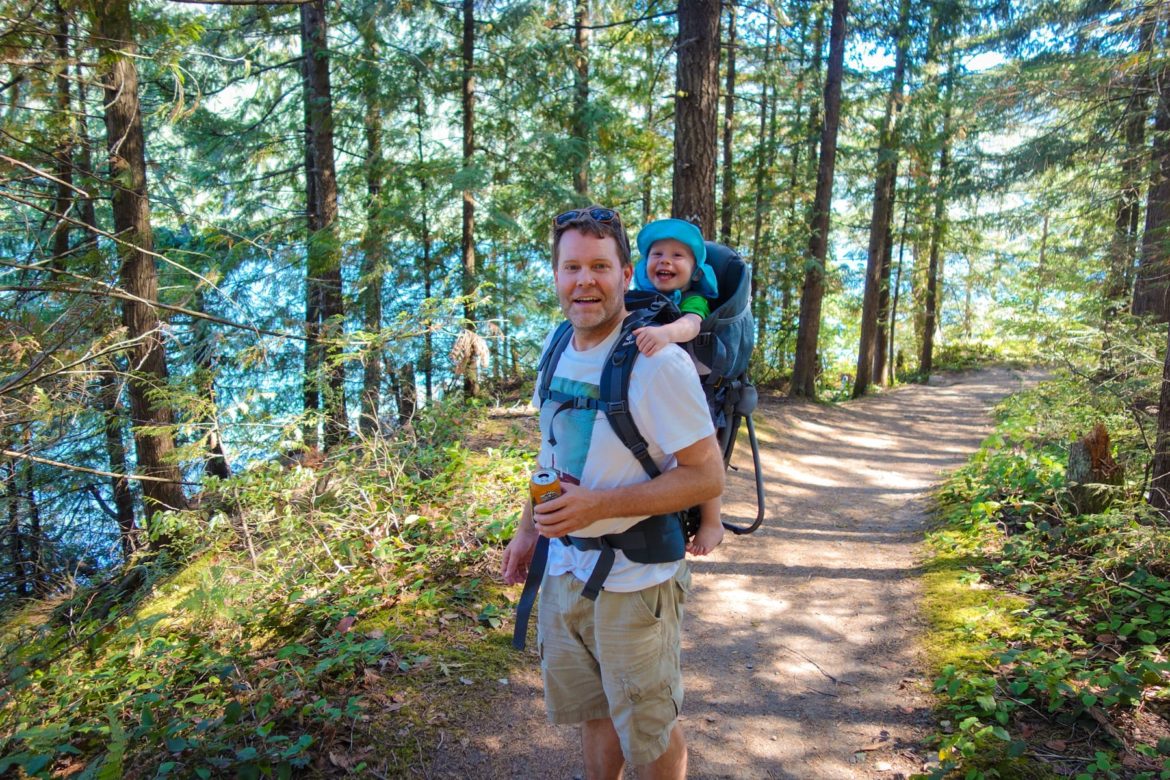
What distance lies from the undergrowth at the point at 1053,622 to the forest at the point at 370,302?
4cm

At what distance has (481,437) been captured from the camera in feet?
24.5

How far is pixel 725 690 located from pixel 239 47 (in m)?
12.7

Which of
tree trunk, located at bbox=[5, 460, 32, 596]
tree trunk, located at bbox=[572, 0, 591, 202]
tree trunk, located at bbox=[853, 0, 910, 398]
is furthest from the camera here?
tree trunk, located at bbox=[853, 0, 910, 398]

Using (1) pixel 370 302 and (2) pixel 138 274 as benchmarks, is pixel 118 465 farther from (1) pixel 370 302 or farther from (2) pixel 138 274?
(1) pixel 370 302

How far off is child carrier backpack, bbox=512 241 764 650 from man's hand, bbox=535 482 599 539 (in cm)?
21

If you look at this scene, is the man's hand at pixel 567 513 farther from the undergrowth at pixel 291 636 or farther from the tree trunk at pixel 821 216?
the tree trunk at pixel 821 216

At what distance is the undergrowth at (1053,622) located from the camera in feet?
9.37

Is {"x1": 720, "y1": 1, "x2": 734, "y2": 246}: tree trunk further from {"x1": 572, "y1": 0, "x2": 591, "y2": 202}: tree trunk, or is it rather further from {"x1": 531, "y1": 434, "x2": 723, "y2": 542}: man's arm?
{"x1": 531, "y1": 434, "x2": 723, "y2": 542}: man's arm

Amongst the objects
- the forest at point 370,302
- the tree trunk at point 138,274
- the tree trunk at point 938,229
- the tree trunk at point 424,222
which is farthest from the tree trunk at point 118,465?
the tree trunk at point 938,229

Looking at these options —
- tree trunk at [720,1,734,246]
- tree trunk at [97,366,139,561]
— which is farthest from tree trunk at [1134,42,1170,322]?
tree trunk at [97,366,139,561]

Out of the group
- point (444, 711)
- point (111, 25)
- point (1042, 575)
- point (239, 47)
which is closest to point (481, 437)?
point (444, 711)

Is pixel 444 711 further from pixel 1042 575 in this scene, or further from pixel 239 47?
pixel 239 47

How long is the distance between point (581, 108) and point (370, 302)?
15.8 ft

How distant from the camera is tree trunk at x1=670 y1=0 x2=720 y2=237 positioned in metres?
6.72
